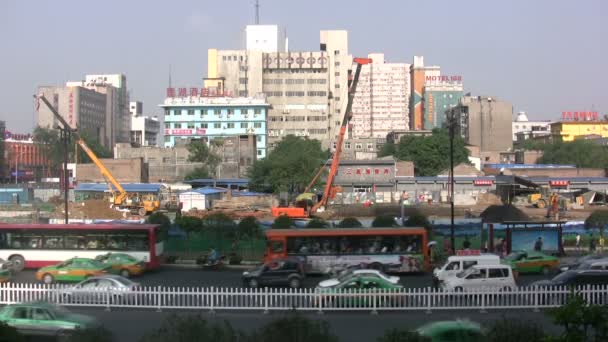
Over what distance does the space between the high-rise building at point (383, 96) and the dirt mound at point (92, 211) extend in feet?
328

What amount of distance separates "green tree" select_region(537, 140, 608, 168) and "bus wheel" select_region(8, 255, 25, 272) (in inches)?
2610

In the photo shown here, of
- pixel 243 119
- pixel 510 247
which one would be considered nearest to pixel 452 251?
pixel 510 247

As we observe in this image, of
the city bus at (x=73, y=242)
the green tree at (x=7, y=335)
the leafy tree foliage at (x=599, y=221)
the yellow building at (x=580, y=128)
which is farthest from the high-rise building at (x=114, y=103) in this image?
the green tree at (x=7, y=335)

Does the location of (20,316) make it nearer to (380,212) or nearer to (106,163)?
(380,212)

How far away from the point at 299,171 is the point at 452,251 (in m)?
34.0

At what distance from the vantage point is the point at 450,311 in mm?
17266

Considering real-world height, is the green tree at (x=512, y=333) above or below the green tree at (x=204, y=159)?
below

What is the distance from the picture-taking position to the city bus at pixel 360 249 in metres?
23.9

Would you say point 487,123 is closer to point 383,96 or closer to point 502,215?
point 383,96

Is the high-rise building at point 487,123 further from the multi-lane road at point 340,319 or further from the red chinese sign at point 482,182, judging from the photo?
the multi-lane road at point 340,319

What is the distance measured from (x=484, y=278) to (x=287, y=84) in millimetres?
86561

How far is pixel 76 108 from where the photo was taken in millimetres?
119875

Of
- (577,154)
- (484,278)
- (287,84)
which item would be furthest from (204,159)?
(484,278)

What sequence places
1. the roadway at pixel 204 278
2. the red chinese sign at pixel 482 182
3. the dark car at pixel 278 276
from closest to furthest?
the dark car at pixel 278 276
the roadway at pixel 204 278
the red chinese sign at pixel 482 182
